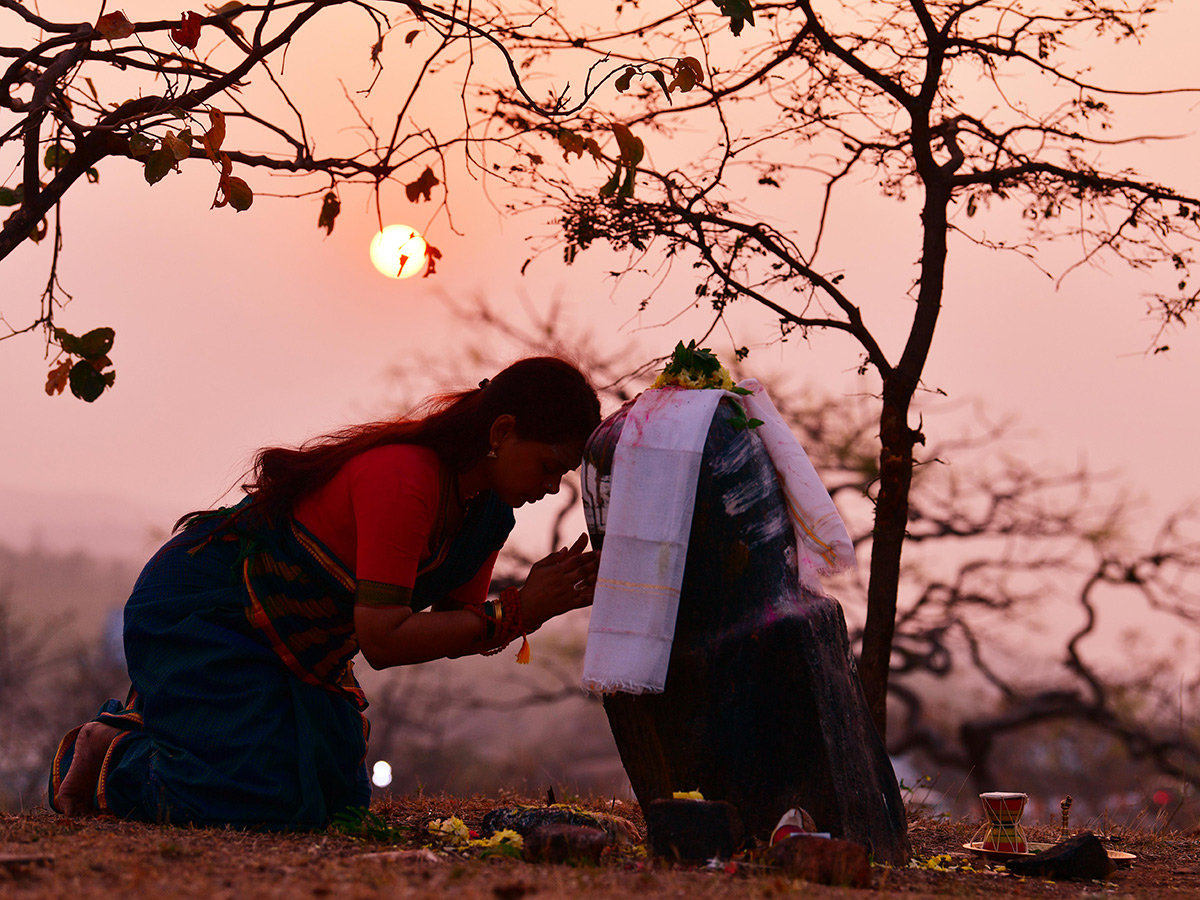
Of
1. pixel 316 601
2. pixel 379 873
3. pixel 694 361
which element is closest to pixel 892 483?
pixel 694 361

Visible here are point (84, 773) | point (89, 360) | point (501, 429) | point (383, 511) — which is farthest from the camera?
point (89, 360)

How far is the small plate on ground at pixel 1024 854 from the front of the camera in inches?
165

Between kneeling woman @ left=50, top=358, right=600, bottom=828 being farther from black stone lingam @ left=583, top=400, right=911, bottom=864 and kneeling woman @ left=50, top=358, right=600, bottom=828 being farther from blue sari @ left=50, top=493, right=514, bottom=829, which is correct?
black stone lingam @ left=583, top=400, right=911, bottom=864

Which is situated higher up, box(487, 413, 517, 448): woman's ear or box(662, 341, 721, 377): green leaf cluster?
box(662, 341, 721, 377): green leaf cluster

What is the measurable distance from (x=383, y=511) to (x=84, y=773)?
1.53 m

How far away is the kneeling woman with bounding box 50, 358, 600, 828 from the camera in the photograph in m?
3.66

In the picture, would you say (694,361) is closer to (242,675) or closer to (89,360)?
(242,675)

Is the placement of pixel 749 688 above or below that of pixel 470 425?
below

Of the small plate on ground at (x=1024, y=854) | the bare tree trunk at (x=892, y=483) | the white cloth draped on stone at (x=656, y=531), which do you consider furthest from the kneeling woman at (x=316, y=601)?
the bare tree trunk at (x=892, y=483)

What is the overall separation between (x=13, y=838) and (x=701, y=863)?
2023 mm

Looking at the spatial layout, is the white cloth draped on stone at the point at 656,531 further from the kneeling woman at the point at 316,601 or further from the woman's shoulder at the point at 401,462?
the woman's shoulder at the point at 401,462

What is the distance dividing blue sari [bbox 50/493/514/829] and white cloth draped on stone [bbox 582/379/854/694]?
60cm

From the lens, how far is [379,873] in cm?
289

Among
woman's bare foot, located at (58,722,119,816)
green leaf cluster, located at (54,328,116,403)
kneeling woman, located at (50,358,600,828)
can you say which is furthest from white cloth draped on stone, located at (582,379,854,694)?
green leaf cluster, located at (54,328,116,403)
